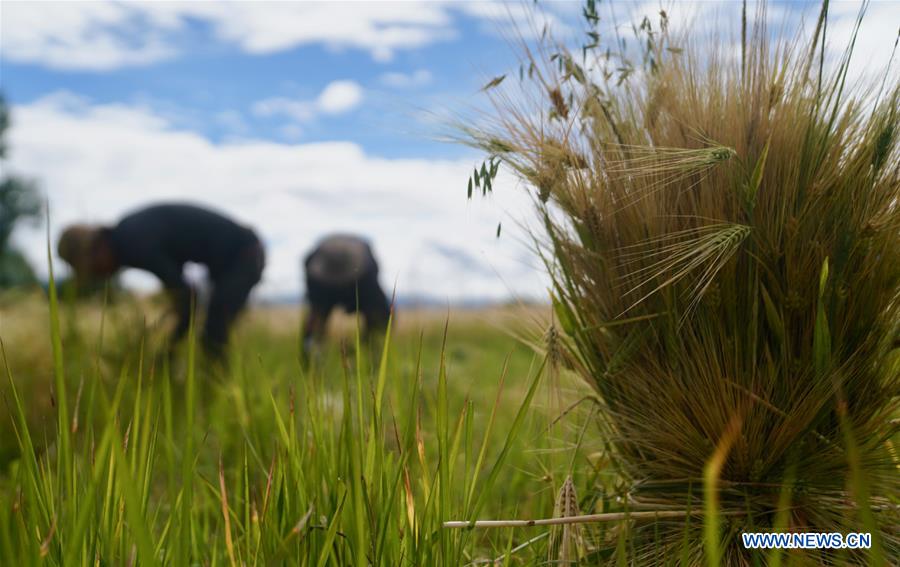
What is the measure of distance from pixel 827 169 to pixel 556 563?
1113mm

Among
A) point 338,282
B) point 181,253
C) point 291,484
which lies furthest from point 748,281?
point 181,253

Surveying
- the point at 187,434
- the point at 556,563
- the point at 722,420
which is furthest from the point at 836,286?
the point at 187,434

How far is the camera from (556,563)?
1680 millimetres

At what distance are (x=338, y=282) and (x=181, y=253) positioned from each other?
5.38 feet

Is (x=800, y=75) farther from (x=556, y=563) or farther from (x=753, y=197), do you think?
(x=556, y=563)

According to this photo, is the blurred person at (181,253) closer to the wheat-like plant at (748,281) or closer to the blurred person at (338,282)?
the blurred person at (338,282)

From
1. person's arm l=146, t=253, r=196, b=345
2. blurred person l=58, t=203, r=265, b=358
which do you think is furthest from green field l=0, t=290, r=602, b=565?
blurred person l=58, t=203, r=265, b=358

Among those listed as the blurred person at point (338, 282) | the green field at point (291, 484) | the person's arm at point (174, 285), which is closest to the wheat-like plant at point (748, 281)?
the green field at point (291, 484)

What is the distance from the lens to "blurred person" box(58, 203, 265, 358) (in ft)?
17.6

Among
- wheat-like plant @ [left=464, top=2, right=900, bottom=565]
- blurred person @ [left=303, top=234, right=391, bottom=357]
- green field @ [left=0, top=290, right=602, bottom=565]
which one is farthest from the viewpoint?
blurred person @ [left=303, top=234, right=391, bottom=357]

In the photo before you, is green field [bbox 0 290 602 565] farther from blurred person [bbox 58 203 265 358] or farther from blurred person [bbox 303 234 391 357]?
blurred person [bbox 58 203 265 358]

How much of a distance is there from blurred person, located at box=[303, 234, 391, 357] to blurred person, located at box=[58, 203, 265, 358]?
23.4 inches

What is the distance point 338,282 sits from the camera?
5.84 m

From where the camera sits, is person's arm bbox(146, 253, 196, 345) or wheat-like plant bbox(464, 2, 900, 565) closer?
wheat-like plant bbox(464, 2, 900, 565)
